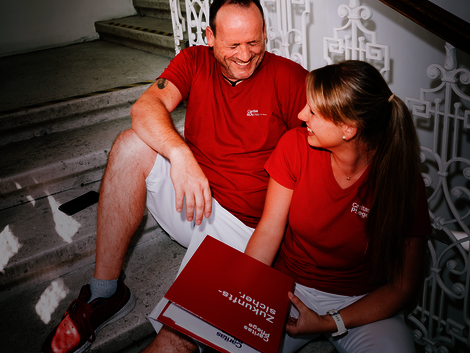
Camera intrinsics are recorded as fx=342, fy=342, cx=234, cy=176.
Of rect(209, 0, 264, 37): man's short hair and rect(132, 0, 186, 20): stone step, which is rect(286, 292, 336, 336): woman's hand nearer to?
rect(209, 0, 264, 37): man's short hair

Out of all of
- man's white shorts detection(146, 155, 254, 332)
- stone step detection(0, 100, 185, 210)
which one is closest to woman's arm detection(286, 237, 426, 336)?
man's white shorts detection(146, 155, 254, 332)

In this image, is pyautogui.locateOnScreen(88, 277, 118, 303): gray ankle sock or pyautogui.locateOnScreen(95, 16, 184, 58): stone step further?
pyautogui.locateOnScreen(95, 16, 184, 58): stone step

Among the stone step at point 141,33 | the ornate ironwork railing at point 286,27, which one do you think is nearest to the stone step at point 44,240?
the ornate ironwork railing at point 286,27

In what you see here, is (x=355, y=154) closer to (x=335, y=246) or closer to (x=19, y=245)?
(x=335, y=246)

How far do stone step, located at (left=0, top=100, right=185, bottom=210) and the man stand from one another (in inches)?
28.1

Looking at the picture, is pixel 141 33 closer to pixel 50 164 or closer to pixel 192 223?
pixel 50 164

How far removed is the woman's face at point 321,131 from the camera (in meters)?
1.19

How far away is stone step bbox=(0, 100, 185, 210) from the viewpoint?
2.01 metres

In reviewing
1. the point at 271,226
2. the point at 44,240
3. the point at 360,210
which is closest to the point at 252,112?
the point at 271,226

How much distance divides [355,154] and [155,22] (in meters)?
3.88

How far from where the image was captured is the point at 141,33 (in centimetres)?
384

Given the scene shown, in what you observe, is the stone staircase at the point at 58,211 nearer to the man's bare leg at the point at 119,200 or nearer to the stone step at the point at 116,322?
the stone step at the point at 116,322

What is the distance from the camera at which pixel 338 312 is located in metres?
1.22

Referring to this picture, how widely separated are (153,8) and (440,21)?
4296 millimetres
